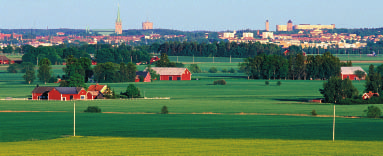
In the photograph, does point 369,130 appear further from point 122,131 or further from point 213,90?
point 213,90

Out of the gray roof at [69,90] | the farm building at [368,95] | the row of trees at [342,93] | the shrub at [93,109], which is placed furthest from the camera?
the gray roof at [69,90]

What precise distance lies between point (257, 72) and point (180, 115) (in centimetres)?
6506

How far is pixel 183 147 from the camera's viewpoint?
1523 inches

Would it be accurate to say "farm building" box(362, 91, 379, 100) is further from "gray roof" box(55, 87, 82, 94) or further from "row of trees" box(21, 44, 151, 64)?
"row of trees" box(21, 44, 151, 64)

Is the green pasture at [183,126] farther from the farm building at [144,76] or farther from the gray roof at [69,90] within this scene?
the farm building at [144,76]

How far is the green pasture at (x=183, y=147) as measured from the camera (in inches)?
1421

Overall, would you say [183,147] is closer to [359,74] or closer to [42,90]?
[42,90]

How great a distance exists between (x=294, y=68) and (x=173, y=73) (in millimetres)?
20150

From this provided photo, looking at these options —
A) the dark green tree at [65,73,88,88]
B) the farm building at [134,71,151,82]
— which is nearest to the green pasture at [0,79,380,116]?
the dark green tree at [65,73,88,88]

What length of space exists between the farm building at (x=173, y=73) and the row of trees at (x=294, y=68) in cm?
1073

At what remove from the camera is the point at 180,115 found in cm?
6041

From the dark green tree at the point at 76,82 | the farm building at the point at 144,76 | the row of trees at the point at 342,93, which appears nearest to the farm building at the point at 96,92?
the dark green tree at the point at 76,82

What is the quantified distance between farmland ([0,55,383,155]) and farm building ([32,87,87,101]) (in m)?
3.53

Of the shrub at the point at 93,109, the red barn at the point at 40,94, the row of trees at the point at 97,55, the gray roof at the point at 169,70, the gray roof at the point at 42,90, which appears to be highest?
the row of trees at the point at 97,55
